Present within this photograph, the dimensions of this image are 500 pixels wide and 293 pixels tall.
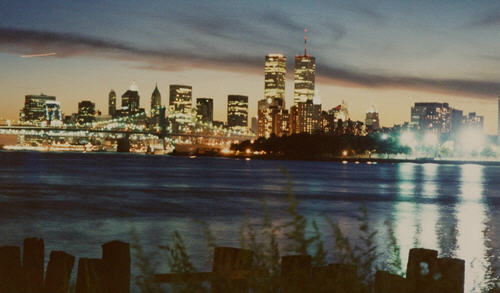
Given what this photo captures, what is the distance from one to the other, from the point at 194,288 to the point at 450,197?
162 ft

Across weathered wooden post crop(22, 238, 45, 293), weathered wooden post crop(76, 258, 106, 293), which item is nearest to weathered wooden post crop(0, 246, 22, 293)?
weathered wooden post crop(22, 238, 45, 293)

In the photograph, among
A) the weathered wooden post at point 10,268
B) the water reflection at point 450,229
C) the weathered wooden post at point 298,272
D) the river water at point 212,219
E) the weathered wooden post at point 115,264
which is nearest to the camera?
the weathered wooden post at point 298,272

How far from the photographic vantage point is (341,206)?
39.4 m

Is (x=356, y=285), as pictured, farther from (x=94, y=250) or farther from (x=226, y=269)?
(x=94, y=250)

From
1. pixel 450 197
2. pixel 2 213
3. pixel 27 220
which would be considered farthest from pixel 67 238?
pixel 450 197

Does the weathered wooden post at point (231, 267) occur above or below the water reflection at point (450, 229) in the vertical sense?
above

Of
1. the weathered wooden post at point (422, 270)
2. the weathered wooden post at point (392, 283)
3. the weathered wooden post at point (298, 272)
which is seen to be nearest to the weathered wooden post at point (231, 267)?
the weathered wooden post at point (298, 272)

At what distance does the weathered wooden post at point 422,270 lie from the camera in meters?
5.08

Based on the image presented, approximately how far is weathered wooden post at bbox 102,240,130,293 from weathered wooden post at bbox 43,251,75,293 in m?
0.55

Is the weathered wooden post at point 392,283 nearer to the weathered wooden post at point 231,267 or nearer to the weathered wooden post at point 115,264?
the weathered wooden post at point 231,267

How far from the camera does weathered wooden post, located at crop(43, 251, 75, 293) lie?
5.88 metres

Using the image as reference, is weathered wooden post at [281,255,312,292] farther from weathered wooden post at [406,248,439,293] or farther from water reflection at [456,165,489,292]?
water reflection at [456,165,489,292]

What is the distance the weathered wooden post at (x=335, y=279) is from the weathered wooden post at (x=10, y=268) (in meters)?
2.75

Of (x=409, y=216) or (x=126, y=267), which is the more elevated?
(x=126, y=267)
